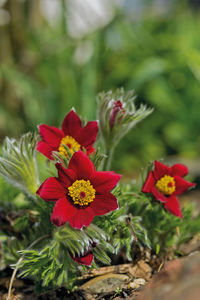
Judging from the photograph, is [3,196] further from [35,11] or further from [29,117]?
[35,11]

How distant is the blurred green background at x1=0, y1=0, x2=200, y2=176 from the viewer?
8.47 ft

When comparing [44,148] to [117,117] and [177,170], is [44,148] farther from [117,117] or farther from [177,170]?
[177,170]

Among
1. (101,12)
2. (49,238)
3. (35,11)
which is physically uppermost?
(101,12)

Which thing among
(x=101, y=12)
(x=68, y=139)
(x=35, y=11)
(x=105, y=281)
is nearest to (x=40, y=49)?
(x=35, y=11)

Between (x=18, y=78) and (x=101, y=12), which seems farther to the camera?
(x=101, y=12)

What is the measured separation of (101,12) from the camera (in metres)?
3.93

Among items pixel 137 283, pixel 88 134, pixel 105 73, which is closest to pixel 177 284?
pixel 137 283

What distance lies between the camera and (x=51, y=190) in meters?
0.72

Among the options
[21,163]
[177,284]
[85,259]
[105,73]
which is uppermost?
[105,73]

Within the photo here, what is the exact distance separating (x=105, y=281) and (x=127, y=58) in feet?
7.88

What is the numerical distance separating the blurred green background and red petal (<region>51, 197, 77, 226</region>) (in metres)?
1.73

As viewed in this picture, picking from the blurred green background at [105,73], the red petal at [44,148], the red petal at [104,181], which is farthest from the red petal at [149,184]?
the blurred green background at [105,73]

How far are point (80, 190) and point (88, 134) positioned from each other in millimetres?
166

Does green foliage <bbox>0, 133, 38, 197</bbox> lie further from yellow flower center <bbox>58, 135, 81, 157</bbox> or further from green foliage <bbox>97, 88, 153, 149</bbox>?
green foliage <bbox>97, 88, 153, 149</bbox>
